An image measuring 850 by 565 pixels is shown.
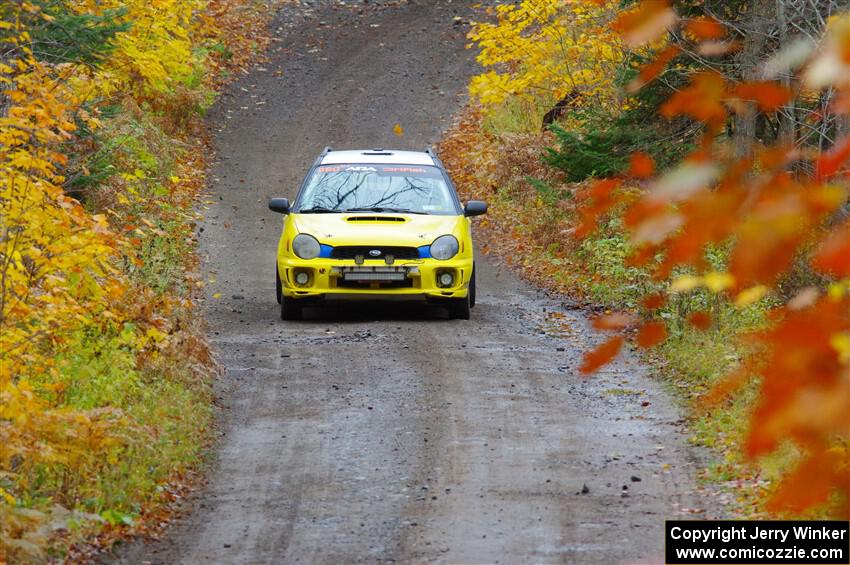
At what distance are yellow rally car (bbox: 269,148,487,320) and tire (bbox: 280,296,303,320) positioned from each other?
11mm

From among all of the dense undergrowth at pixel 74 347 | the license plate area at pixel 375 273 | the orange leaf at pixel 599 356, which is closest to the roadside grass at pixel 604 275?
the orange leaf at pixel 599 356

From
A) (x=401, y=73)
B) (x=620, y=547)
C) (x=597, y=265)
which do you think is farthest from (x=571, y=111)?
(x=620, y=547)

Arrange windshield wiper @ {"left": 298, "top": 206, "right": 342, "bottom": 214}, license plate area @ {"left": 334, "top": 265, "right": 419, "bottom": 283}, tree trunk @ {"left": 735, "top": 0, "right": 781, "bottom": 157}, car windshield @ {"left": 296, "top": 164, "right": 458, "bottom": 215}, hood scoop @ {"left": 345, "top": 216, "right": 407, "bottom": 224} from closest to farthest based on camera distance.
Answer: license plate area @ {"left": 334, "top": 265, "right": 419, "bottom": 283} → hood scoop @ {"left": 345, "top": 216, "right": 407, "bottom": 224} → windshield wiper @ {"left": 298, "top": 206, "right": 342, "bottom": 214} → car windshield @ {"left": 296, "top": 164, "right": 458, "bottom": 215} → tree trunk @ {"left": 735, "top": 0, "right": 781, "bottom": 157}

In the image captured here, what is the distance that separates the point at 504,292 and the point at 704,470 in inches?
332

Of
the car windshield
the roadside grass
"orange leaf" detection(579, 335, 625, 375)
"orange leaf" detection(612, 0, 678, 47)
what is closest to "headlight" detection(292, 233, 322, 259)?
the car windshield

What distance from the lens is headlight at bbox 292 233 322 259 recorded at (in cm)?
1331

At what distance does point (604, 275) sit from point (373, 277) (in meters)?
4.20

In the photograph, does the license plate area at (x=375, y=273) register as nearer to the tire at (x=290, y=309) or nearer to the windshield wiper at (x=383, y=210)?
the tire at (x=290, y=309)

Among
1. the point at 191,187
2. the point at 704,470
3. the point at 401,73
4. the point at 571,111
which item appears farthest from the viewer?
the point at 401,73

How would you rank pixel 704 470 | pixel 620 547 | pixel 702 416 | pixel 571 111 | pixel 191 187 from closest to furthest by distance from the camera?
1. pixel 620 547
2. pixel 704 470
3. pixel 702 416
4. pixel 571 111
5. pixel 191 187

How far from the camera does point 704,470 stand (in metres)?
8.16

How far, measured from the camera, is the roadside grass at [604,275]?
334 inches

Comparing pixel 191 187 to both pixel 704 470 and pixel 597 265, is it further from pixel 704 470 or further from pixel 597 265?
pixel 704 470

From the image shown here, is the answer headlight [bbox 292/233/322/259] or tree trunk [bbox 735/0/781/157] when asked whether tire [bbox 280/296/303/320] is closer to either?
headlight [bbox 292/233/322/259]
